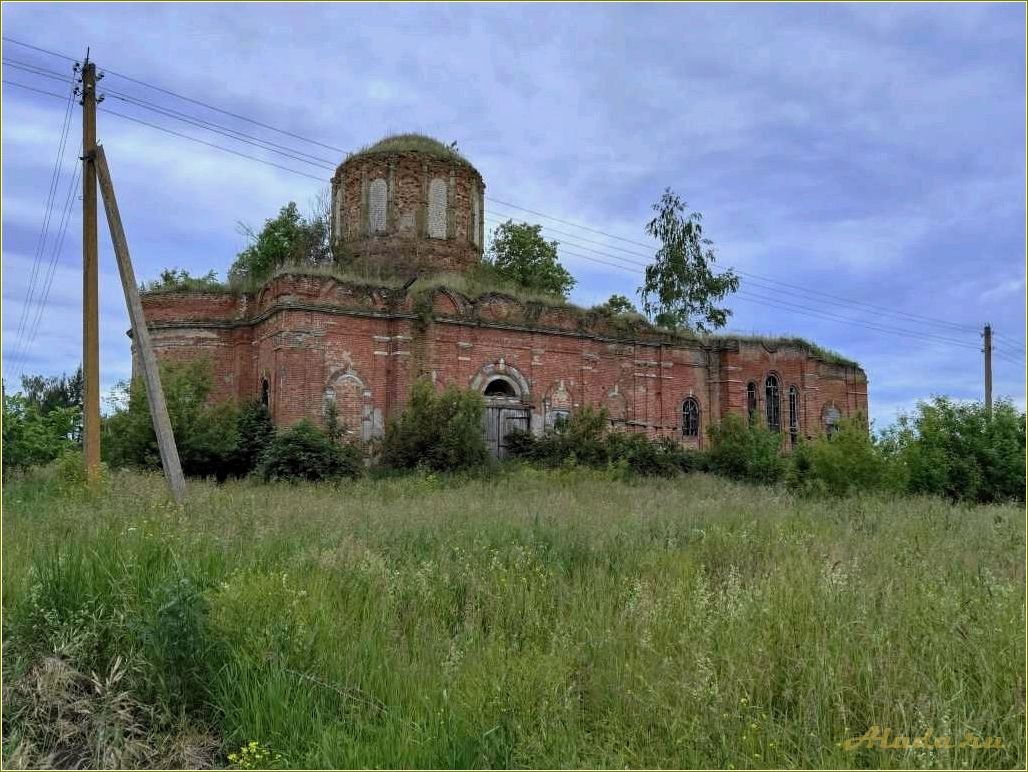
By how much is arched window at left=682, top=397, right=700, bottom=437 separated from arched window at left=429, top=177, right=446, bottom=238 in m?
11.8

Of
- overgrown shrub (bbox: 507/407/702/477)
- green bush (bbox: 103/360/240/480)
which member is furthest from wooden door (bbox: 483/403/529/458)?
green bush (bbox: 103/360/240/480)

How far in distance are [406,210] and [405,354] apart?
721 centimetres

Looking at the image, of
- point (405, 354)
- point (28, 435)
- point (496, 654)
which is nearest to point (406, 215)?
point (405, 354)

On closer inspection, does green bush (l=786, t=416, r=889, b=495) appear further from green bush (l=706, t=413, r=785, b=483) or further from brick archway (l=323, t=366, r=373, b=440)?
brick archway (l=323, t=366, r=373, b=440)

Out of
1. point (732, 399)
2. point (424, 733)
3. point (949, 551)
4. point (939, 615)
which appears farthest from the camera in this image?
point (732, 399)

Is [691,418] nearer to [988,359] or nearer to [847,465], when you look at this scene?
[847,465]

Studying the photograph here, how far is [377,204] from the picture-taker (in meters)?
28.0

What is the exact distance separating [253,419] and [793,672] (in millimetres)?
20876

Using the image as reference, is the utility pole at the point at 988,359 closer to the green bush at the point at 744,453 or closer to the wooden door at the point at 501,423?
the green bush at the point at 744,453

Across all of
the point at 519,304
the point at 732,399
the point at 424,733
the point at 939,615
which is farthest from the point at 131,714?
the point at 732,399

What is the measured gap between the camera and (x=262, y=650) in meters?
4.50

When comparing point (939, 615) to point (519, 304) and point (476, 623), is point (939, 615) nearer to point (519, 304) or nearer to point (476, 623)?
point (476, 623)

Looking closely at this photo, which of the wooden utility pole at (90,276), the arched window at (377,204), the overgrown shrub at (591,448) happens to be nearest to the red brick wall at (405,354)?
the overgrown shrub at (591,448)

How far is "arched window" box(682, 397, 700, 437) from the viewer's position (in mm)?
29469
